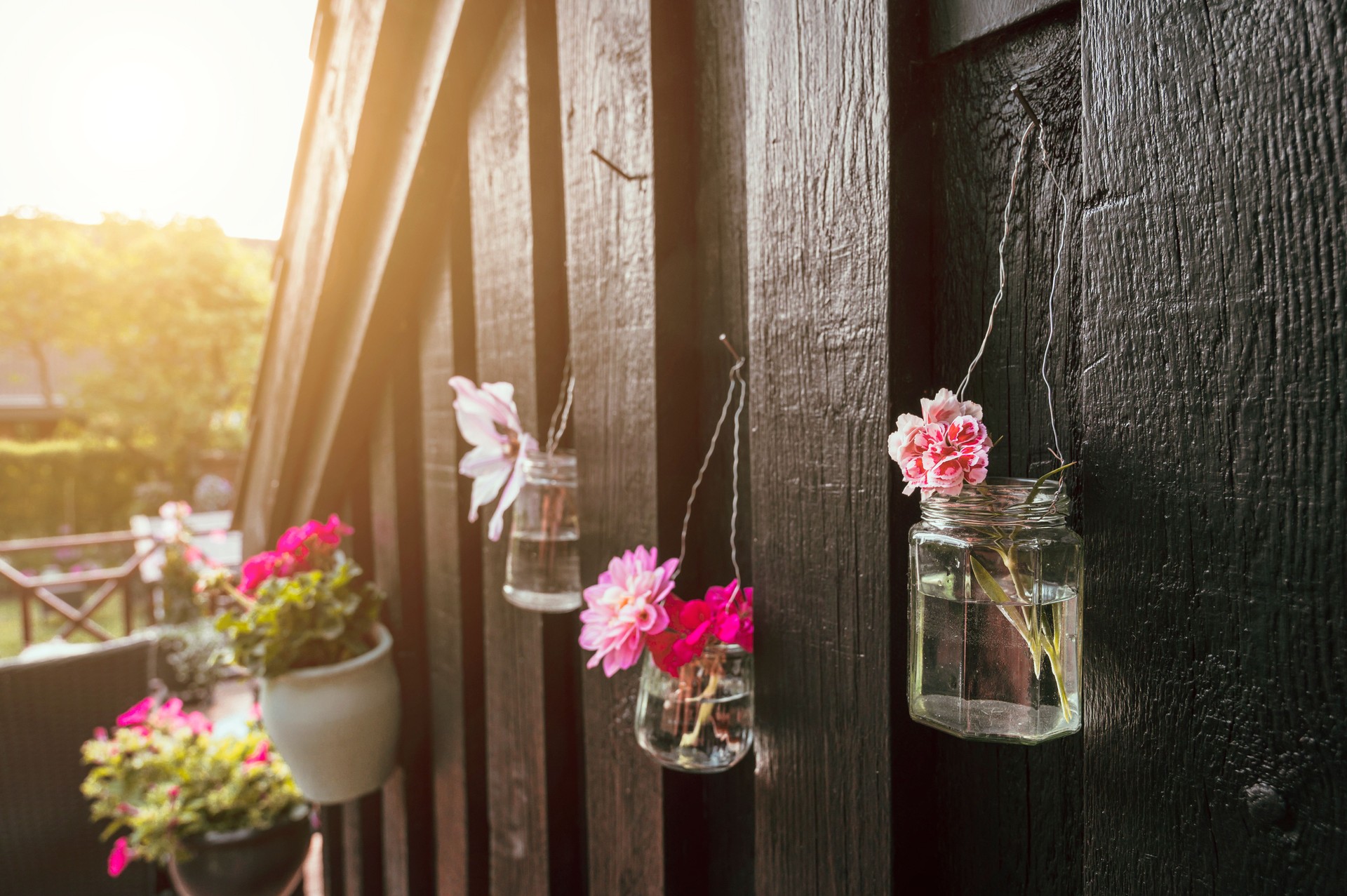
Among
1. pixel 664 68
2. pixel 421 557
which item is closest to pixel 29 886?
pixel 421 557

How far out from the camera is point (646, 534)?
890 millimetres

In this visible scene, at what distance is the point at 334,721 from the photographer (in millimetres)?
1528

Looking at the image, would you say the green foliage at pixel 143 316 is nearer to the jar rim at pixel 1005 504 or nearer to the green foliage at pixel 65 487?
the green foliage at pixel 65 487

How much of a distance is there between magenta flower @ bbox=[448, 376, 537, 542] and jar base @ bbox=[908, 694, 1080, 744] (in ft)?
2.03

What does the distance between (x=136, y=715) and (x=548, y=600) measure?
168 centimetres

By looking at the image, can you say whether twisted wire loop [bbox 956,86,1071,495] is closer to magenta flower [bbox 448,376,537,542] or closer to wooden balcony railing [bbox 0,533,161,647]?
magenta flower [bbox 448,376,537,542]

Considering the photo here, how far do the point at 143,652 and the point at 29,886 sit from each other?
1.89ft

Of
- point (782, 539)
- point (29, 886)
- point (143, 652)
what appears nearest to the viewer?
point (782, 539)

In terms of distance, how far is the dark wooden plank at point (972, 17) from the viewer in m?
0.57

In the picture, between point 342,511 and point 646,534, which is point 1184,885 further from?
point 342,511

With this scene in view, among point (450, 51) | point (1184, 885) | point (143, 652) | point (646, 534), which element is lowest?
point (143, 652)

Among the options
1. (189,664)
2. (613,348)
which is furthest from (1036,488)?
(189,664)

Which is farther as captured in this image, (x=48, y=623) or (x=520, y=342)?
(x=48, y=623)

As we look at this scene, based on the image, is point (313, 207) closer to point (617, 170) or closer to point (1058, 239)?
point (617, 170)
